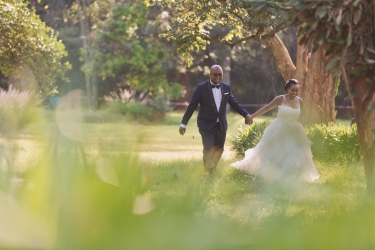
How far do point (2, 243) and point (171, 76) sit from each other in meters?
50.5

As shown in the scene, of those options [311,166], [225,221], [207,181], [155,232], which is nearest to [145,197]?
[155,232]

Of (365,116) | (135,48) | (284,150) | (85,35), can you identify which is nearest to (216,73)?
(284,150)

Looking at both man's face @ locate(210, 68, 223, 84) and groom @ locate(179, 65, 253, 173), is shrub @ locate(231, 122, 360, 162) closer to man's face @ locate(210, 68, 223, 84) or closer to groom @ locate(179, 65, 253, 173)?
groom @ locate(179, 65, 253, 173)

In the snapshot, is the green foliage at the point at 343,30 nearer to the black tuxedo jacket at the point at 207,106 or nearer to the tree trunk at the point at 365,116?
the tree trunk at the point at 365,116

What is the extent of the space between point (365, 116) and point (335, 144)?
779cm

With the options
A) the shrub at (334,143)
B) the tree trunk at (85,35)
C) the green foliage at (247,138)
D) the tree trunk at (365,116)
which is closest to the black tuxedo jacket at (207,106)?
the shrub at (334,143)

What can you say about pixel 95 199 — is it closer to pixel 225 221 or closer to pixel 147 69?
pixel 225 221

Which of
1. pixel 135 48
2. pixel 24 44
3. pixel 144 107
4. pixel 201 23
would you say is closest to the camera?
pixel 201 23

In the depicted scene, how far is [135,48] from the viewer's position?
43531 millimetres

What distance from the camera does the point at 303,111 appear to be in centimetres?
1692

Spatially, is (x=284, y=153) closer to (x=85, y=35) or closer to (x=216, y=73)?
(x=216, y=73)

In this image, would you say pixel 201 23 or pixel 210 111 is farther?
pixel 201 23

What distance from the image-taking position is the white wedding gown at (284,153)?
11688mm

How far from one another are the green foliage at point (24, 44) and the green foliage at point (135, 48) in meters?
A: 16.7
